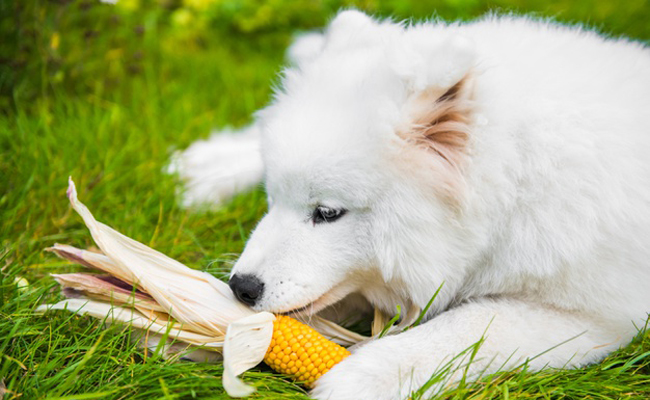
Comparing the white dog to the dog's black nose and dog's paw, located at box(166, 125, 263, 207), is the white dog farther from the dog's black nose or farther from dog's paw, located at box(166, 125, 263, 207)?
dog's paw, located at box(166, 125, 263, 207)

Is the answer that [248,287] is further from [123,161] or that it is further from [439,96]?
[123,161]

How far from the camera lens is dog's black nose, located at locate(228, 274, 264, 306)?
191cm

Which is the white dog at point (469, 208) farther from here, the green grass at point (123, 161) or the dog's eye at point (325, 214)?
the green grass at point (123, 161)

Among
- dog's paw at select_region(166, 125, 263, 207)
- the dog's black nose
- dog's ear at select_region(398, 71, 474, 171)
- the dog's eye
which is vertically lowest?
dog's paw at select_region(166, 125, 263, 207)

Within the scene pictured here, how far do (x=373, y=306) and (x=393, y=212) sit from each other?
52cm

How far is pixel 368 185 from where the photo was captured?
74.4 inches

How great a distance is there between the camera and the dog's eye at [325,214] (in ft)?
6.41

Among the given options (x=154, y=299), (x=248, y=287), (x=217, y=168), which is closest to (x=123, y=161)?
(x=217, y=168)

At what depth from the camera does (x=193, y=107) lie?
13.7ft

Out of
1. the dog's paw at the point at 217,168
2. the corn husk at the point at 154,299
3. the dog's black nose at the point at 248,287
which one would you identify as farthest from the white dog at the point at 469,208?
the dog's paw at the point at 217,168

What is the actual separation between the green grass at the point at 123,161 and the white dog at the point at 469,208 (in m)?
0.19

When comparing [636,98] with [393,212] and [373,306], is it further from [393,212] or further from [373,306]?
[373,306]

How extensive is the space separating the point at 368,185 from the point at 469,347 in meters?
0.60

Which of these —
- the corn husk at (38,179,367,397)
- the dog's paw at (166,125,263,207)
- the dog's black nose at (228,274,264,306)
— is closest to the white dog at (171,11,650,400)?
the dog's black nose at (228,274,264,306)
